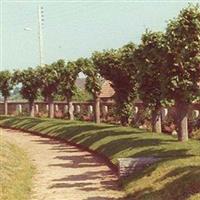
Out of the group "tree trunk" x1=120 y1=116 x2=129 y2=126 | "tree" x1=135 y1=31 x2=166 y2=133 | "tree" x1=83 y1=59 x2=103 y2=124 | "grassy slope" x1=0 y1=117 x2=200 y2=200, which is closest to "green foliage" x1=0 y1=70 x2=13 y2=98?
"tree" x1=83 y1=59 x2=103 y2=124

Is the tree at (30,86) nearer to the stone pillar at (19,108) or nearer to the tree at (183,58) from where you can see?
the stone pillar at (19,108)

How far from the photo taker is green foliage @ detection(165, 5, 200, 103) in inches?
926

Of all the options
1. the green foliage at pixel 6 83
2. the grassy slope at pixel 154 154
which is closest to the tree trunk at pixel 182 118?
the grassy slope at pixel 154 154

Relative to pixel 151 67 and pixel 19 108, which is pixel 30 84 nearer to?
pixel 19 108

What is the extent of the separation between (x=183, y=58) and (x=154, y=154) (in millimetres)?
4839

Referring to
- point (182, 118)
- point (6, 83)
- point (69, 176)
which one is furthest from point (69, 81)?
point (69, 176)

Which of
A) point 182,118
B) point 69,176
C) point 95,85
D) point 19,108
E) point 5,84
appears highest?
point 5,84

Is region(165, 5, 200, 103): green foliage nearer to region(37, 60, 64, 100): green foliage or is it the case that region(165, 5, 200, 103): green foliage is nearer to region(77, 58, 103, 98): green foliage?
region(77, 58, 103, 98): green foliage

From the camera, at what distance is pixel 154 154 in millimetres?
22047

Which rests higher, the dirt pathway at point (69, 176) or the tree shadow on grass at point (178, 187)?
the tree shadow on grass at point (178, 187)

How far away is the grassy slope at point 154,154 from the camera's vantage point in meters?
16.5

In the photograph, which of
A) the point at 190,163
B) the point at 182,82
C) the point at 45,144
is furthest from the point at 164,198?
the point at 45,144

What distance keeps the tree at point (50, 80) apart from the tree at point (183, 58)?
104 ft

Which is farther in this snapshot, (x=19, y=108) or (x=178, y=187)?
(x=19, y=108)
